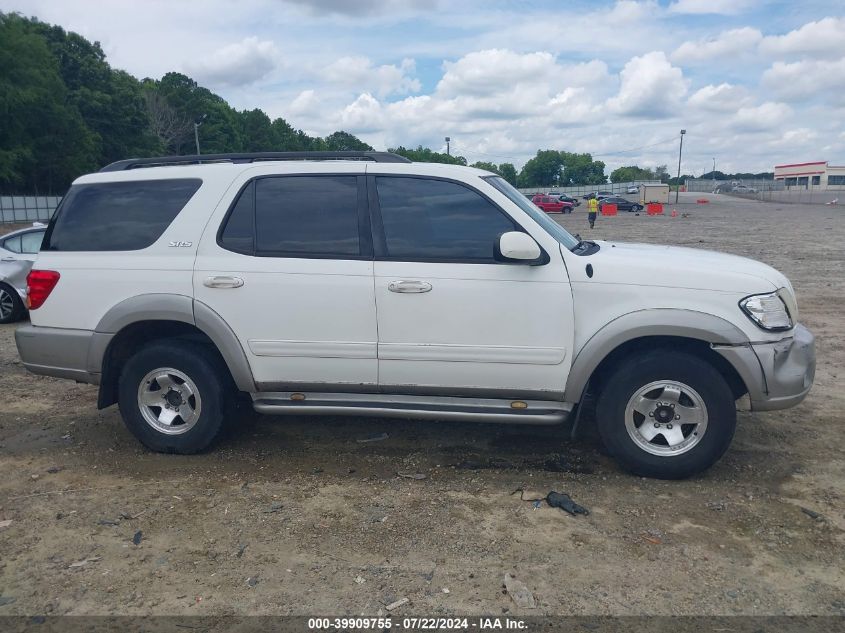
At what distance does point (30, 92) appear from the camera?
46.3 metres

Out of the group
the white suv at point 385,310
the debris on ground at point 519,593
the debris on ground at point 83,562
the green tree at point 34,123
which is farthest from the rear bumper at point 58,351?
the green tree at point 34,123

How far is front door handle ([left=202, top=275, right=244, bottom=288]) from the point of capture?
467 centimetres

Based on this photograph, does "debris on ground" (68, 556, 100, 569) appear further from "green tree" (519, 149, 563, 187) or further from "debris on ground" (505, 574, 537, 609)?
"green tree" (519, 149, 563, 187)

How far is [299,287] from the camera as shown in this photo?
460 cm

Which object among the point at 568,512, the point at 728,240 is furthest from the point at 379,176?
the point at 728,240

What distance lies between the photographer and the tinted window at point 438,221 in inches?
178

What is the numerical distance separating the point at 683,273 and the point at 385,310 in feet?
6.17

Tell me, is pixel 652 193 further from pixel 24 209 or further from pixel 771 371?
pixel 771 371

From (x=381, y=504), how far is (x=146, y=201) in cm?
271

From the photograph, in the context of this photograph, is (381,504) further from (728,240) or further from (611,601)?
(728,240)

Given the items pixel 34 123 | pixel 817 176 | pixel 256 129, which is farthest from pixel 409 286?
pixel 817 176

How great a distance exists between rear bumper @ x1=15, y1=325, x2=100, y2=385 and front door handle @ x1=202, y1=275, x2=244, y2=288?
0.95 metres

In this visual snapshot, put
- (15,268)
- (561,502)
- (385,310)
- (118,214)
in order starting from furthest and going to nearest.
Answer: (15,268) < (118,214) < (385,310) < (561,502)

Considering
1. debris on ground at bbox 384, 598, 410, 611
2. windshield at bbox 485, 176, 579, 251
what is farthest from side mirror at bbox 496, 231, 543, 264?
debris on ground at bbox 384, 598, 410, 611
